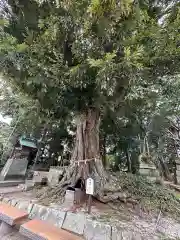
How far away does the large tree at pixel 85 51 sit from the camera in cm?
241

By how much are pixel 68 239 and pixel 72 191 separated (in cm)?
94

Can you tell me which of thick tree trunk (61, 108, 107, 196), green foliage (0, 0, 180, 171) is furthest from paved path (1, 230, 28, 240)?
green foliage (0, 0, 180, 171)

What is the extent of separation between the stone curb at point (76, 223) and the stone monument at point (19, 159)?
2.96 m

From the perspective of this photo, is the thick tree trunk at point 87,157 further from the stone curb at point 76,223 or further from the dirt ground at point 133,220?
the stone curb at point 76,223

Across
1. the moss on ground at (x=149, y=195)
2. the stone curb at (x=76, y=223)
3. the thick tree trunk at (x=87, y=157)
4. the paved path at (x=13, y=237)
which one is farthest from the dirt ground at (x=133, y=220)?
the thick tree trunk at (x=87, y=157)

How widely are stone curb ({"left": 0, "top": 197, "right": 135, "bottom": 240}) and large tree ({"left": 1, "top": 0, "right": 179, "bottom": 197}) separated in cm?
75

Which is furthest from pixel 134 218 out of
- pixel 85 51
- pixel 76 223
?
pixel 85 51

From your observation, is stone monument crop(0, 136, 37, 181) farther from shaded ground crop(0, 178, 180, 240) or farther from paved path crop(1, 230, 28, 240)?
paved path crop(1, 230, 28, 240)

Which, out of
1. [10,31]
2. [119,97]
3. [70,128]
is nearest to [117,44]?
[119,97]

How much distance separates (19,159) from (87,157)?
3.70m

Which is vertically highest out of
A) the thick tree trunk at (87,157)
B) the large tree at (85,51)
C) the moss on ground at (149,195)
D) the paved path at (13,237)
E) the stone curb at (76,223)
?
the large tree at (85,51)

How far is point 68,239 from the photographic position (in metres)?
2.04

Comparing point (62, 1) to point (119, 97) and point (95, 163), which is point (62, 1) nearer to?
point (119, 97)

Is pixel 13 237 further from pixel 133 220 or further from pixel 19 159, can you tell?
pixel 19 159
